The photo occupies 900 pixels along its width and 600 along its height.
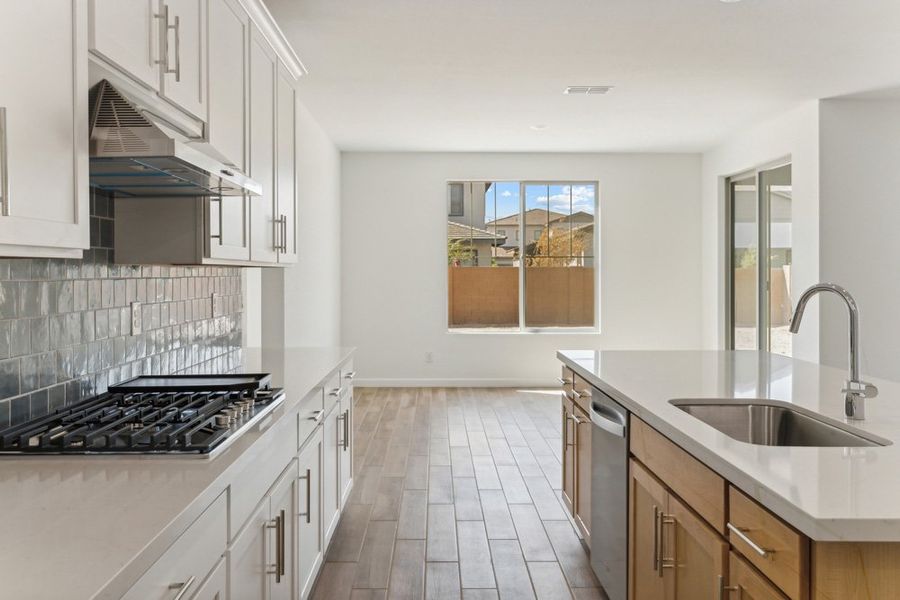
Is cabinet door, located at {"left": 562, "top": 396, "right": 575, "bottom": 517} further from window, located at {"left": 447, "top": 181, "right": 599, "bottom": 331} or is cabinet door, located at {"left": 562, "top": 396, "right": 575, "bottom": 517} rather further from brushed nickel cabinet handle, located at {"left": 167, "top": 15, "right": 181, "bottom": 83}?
window, located at {"left": 447, "top": 181, "right": 599, "bottom": 331}

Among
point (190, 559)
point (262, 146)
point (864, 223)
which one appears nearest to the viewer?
point (190, 559)

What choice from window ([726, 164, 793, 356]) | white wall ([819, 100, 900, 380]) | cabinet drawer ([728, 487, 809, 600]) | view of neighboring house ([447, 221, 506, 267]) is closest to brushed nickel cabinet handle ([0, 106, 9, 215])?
cabinet drawer ([728, 487, 809, 600])

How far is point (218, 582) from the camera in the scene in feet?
4.56

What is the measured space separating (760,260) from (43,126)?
642 centimetres

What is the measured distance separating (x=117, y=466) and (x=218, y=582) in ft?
1.03

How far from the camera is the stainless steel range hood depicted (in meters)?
1.48

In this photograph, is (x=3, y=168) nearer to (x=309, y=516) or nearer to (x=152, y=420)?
(x=152, y=420)

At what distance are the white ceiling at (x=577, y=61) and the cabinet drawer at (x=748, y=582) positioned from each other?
9.51 ft

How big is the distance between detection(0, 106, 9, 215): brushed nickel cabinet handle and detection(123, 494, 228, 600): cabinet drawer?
2.08 ft

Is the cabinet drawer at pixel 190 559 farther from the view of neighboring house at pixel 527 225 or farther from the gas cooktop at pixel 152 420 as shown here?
the view of neighboring house at pixel 527 225

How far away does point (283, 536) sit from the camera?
201 centimetres

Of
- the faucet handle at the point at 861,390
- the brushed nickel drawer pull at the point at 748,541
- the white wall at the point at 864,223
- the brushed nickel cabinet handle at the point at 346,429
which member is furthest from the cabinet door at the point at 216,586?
the white wall at the point at 864,223

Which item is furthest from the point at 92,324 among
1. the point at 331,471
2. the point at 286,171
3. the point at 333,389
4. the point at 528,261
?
Answer: the point at 528,261

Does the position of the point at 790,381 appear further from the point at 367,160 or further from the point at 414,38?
the point at 367,160
